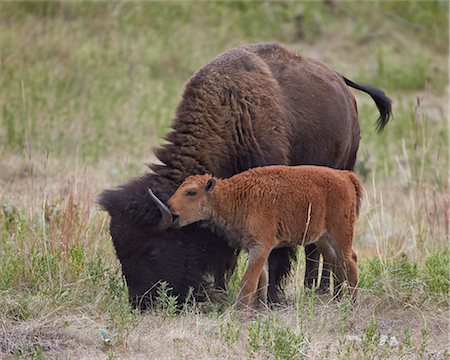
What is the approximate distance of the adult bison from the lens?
6250mm

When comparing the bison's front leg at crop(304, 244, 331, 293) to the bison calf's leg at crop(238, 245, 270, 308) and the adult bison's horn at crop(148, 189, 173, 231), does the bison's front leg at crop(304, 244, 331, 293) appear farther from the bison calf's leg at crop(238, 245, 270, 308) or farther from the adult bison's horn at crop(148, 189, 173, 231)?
the adult bison's horn at crop(148, 189, 173, 231)

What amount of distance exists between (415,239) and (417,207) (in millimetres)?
Result: 719

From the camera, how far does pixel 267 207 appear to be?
243 inches

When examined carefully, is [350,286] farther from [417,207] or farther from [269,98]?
[417,207]

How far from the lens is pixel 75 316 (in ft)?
19.9

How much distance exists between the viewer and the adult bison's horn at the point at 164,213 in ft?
19.8

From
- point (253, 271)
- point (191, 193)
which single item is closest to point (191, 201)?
point (191, 193)

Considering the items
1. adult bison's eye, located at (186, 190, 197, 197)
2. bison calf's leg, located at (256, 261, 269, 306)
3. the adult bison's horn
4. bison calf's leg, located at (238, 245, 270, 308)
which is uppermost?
adult bison's eye, located at (186, 190, 197, 197)

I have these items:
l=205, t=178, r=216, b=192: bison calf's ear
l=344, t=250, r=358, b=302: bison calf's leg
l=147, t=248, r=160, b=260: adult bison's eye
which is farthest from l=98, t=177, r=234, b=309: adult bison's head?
l=344, t=250, r=358, b=302: bison calf's leg

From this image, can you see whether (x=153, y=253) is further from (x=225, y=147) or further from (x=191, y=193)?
(x=225, y=147)

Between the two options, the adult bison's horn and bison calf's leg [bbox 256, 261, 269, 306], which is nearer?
the adult bison's horn

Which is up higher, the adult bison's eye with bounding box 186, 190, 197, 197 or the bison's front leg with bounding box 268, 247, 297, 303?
the adult bison's eye with bounding box 186, 190, 197, 197

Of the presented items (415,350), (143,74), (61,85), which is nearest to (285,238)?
(415,350)

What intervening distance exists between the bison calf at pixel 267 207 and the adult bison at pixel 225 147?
7.5 inches
